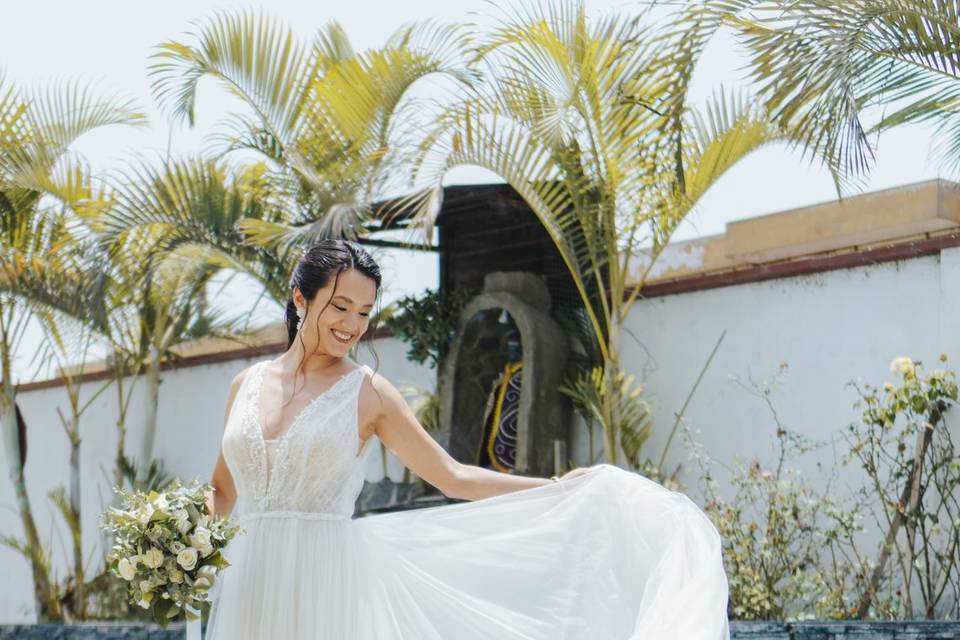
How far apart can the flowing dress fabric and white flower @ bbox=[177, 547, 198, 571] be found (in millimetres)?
205

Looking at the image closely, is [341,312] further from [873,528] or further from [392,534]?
[873,528]

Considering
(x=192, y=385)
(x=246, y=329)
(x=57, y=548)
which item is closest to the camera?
(x=246, y=329)

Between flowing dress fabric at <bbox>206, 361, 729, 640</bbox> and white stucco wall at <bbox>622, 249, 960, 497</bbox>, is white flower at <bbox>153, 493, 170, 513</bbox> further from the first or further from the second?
white stucco wall at <bbox>622, 249, 960, 497</bbox>

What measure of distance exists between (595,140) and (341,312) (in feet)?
16.3

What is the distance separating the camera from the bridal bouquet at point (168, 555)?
11.8ft

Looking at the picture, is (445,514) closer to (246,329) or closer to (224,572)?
(224,572)

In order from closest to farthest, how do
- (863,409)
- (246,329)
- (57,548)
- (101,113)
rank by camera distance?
1. (863,409)
2. (101,113)
3. (246,329)
4. (57,548)

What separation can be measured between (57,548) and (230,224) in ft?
21.2

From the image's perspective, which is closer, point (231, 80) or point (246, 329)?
point (231, 80)

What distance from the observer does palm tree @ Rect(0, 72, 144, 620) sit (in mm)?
10977

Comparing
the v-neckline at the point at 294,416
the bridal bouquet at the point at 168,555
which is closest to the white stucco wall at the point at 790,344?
the v-neckline at the point at 294,416

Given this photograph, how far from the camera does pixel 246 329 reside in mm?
12492

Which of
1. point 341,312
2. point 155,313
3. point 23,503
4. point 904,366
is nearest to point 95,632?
point 23,503

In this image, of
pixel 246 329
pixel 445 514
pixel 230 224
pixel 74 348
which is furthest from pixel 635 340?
pixel 445 514
